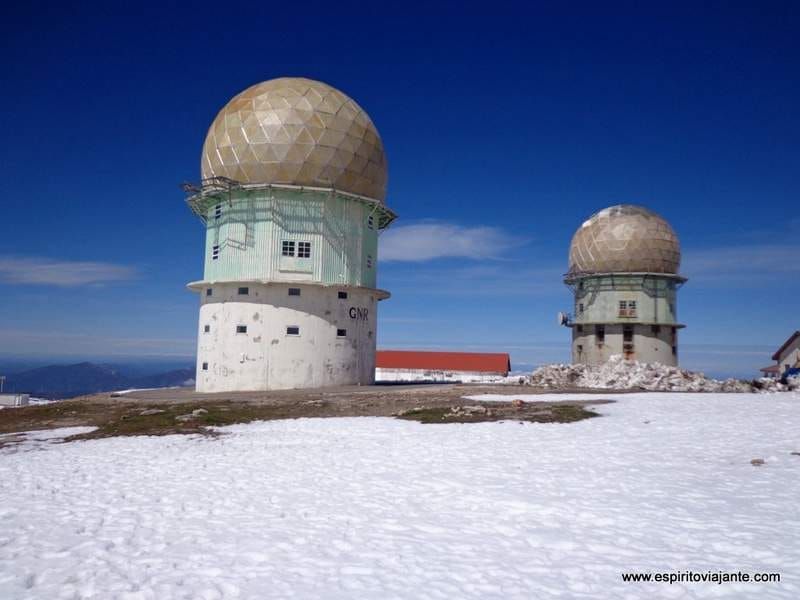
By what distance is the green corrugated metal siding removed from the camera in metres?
25.5

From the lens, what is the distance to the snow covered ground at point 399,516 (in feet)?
17.4

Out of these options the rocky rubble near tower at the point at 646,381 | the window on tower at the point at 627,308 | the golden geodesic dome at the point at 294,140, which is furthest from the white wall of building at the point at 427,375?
the golden geodesic dome at the point at 294,140

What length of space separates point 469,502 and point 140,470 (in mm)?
5643

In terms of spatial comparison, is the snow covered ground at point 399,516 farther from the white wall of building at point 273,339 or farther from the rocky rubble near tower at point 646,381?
the rocky rubble near tower at point 646,381

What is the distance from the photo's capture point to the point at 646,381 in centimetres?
2609

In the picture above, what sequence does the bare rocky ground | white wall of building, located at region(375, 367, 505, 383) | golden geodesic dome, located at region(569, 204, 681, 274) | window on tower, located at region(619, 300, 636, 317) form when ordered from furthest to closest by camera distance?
white wall of building, located at region(375, 367, 505, 383)
window on tower, located at region(619, 300, 636, 317)
golden geodesic dome, located at region(569, 204, 681, 274)
the bare rocky ground

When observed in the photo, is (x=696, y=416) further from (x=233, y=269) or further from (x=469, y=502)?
(x=233, y=269)

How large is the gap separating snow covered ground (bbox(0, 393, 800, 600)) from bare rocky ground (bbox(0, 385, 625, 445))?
263cm

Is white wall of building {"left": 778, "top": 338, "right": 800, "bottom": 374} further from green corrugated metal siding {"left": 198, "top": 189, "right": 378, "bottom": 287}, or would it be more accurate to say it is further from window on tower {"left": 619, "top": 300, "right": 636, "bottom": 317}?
green corrugated metal siding {"left": 198, "top": 189, "right": 378, "bottom": 287}

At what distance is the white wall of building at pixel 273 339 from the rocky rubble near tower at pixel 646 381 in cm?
981

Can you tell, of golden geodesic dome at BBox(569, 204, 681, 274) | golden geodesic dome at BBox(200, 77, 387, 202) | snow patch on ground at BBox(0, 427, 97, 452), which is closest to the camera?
snow patch on ground at BBox(0, 427, 97, 452)

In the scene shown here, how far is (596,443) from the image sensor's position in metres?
11.9

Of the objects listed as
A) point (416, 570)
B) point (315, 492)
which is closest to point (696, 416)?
point (315, 492)

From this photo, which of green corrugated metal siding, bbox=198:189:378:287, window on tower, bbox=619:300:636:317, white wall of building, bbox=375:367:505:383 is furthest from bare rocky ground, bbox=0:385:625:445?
white wall of building, bbox=375:367:505:383
